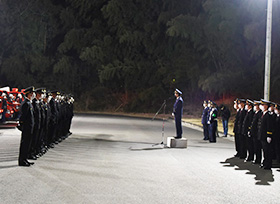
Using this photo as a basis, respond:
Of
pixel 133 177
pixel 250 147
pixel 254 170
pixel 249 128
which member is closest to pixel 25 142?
pixel 133 177

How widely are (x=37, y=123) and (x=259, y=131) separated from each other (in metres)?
6.24

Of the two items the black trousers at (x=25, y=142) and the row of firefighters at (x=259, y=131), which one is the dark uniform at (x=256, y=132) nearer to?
the row of firefighters at (x=259, y=131)

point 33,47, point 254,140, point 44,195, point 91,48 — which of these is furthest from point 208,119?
point 33,47

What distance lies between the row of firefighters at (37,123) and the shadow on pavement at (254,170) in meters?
5.49

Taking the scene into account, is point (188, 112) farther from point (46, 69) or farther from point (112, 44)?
point (46, 69)

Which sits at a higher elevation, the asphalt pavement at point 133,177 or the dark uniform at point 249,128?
the dark uniform at point 249,128

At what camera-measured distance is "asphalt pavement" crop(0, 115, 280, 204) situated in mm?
8250

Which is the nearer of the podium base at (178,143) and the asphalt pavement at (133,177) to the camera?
the asphalt pavement at (133,177)

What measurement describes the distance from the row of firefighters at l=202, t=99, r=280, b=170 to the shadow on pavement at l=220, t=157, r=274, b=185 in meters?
0.24

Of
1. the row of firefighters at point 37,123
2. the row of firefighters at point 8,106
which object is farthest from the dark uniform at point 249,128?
the row of firefighters at point 8,106

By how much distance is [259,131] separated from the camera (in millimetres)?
12508

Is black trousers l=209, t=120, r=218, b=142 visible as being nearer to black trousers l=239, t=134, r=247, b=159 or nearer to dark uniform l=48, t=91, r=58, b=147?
black trousers l=239, t=134, r=247, b=159

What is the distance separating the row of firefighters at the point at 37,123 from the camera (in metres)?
11.6

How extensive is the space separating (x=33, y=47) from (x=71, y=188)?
56095 mm
